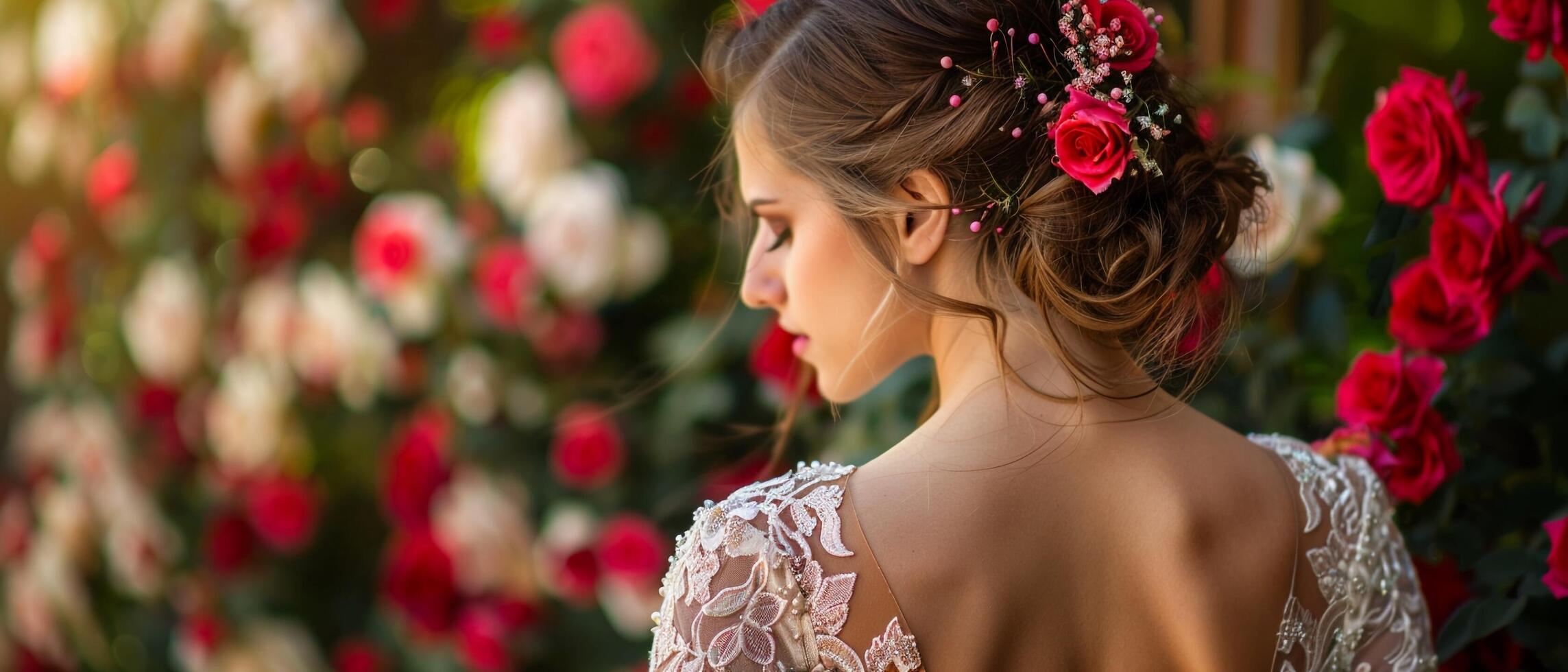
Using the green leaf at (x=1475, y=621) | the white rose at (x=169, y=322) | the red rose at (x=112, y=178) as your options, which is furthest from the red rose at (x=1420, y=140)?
the red rose at (x=112, y=178)

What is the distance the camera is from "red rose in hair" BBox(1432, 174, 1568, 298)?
129 cm

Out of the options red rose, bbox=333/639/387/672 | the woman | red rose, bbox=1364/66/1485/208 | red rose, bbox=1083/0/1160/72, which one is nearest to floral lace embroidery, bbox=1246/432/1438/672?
the woman

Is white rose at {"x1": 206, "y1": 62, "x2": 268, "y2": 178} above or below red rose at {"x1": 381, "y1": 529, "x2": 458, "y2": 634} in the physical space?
above

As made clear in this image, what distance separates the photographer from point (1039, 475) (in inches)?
39.7

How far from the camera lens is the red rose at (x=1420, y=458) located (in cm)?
134

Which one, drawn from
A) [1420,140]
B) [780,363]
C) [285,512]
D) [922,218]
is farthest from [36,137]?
[1420,140]

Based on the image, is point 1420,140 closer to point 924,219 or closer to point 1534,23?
point 1534,23

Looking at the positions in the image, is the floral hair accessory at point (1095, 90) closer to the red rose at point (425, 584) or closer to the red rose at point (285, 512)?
the red rose at point (425, 584)

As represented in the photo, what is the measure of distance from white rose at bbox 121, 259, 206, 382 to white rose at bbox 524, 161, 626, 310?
3.71 ft

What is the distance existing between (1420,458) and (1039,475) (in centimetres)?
60

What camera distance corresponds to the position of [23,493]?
334cm

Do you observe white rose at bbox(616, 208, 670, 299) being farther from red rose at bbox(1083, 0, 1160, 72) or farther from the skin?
red rose at bbox(1083, 0, 1160, 72)

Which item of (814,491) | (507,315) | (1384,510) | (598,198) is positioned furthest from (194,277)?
(1384,510)

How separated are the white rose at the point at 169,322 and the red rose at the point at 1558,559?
8.86 ft
